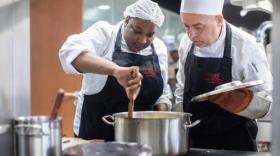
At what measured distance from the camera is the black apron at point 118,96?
1.40 meters

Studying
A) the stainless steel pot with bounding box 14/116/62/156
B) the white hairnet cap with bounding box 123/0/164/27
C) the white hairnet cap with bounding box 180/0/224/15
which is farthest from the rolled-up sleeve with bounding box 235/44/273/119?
the stainless steel pot with bounding box 14/116/62/156

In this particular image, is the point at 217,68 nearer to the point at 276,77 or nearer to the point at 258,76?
the point at 258,76

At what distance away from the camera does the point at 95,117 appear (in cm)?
146

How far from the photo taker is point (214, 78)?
4.42 ft

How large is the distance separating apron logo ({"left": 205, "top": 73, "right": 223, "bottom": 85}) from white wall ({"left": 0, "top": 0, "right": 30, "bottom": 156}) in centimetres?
73

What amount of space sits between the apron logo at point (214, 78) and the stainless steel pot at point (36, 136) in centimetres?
77

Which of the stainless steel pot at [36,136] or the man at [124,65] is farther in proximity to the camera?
the man at [124,65]

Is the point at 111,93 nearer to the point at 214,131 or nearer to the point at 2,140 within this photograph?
the point at 214,131

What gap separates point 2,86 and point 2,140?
0.36 ft

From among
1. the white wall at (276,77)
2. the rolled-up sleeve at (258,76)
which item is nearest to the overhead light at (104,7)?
the rolled-up sleeve at (258,76)

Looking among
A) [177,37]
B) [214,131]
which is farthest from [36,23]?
[177,37]

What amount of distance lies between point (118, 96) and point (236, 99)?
0.51 m

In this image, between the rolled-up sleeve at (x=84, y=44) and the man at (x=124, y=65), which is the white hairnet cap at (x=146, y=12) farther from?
the rolled-up sleeve at (x=84, y=44)

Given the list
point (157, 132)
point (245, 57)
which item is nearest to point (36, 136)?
point (157, 132)
